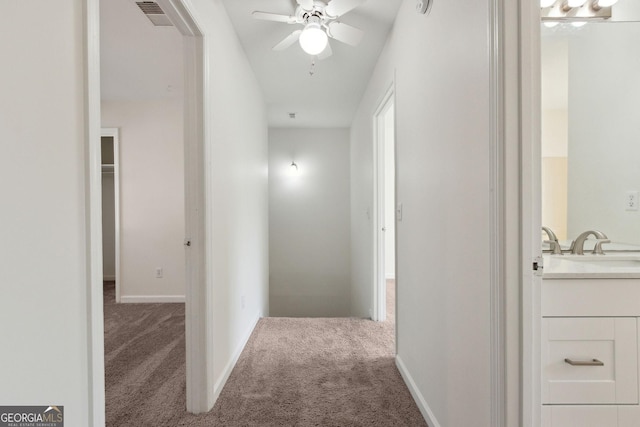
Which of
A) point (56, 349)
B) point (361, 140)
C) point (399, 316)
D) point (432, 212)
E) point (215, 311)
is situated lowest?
point (399, 316)

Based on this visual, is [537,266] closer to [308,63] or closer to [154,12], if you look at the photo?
[154,12]

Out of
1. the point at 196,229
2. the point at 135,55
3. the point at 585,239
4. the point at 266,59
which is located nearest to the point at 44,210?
the point at 196,229

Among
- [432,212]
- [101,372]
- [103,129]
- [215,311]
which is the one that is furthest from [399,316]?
[103,129]

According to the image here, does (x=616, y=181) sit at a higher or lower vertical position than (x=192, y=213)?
higher

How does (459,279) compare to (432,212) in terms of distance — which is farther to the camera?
(432,212)

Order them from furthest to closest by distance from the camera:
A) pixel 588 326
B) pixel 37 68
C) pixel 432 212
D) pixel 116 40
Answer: pixel 116 40 → pixel 432 212 → pixel 588 326 → pixel 37 68

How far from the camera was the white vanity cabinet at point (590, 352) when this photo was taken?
123 cm

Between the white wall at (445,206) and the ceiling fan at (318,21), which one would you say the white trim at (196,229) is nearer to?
the ceiling fan at (318,21)

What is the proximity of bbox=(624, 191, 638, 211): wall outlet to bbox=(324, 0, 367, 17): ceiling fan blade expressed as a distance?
1.83m

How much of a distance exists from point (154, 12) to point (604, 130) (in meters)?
2.78

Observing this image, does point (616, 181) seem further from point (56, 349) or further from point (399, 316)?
point (56, 349)

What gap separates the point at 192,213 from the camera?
1.89 metres

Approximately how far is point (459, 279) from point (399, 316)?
115cm

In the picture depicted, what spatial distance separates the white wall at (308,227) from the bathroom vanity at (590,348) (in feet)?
15.8
